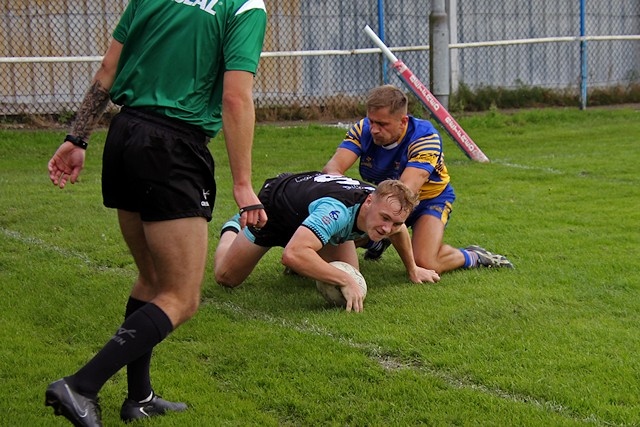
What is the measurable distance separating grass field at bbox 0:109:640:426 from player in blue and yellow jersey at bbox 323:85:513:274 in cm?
17

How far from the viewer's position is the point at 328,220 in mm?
5863

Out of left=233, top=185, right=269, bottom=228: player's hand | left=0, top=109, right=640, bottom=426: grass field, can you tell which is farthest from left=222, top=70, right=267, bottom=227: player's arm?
left=0, top=109, right=640, bottom=426: grass field

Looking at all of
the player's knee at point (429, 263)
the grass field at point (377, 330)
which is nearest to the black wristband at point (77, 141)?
the grass field at point (377, 330)

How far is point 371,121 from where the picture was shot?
704 centimetres

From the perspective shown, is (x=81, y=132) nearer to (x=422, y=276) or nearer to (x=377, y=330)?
(x=377, y=330)

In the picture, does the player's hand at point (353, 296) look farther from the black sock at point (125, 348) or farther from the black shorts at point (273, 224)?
the black sock at point (125, 348)

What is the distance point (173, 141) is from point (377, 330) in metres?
2.01

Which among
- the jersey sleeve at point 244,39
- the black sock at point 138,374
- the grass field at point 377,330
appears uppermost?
the jersey sleeve at point 244,39

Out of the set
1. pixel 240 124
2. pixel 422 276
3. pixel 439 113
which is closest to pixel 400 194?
pixel 422 276

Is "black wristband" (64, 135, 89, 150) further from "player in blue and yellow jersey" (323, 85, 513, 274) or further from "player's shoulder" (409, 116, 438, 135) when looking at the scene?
"player's shoulder" (409, 116, 438, 135)

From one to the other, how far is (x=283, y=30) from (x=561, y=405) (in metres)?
12.6

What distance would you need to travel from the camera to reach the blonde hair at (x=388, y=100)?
22.6ft

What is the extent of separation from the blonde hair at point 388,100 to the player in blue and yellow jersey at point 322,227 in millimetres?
666

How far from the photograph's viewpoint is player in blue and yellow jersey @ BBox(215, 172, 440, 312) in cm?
575
